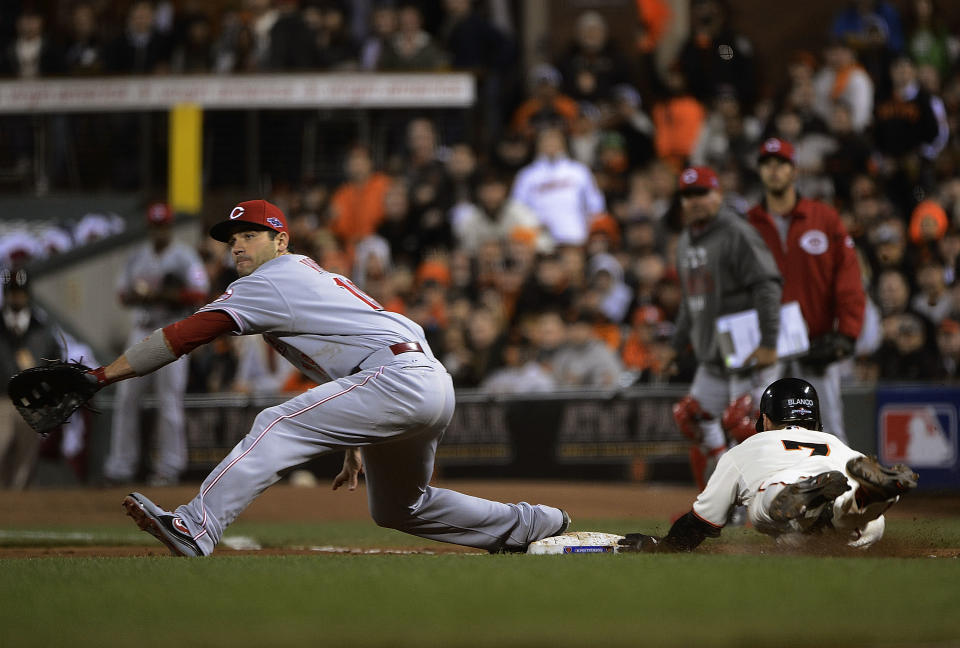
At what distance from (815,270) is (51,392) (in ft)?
16.4

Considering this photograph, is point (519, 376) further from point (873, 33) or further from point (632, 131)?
point (873, 33)

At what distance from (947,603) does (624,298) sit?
9.76m

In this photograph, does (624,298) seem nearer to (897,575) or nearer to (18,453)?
(18,453)

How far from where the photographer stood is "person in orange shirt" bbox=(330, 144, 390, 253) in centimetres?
1644

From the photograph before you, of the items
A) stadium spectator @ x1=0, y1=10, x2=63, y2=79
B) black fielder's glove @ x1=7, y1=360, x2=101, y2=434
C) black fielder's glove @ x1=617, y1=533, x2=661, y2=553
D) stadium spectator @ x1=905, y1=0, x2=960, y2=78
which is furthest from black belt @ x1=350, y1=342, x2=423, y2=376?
stadium spectator @ x1=0, y1=10, x2=63, y2=79

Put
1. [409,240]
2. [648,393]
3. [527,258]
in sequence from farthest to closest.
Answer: [409,240], [527,258], [648,393]

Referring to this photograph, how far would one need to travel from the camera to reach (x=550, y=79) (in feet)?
55.0

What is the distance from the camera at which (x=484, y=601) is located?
505 centimetres

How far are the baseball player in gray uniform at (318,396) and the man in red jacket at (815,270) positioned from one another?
3043 millimetres

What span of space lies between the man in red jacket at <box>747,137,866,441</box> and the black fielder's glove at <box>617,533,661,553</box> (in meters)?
2.48

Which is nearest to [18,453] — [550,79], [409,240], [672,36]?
[409,240]

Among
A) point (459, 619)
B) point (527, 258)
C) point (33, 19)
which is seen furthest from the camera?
point (33, 19)

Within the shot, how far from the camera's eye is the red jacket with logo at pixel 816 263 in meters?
9.23

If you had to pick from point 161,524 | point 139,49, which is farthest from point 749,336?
point 139,49
